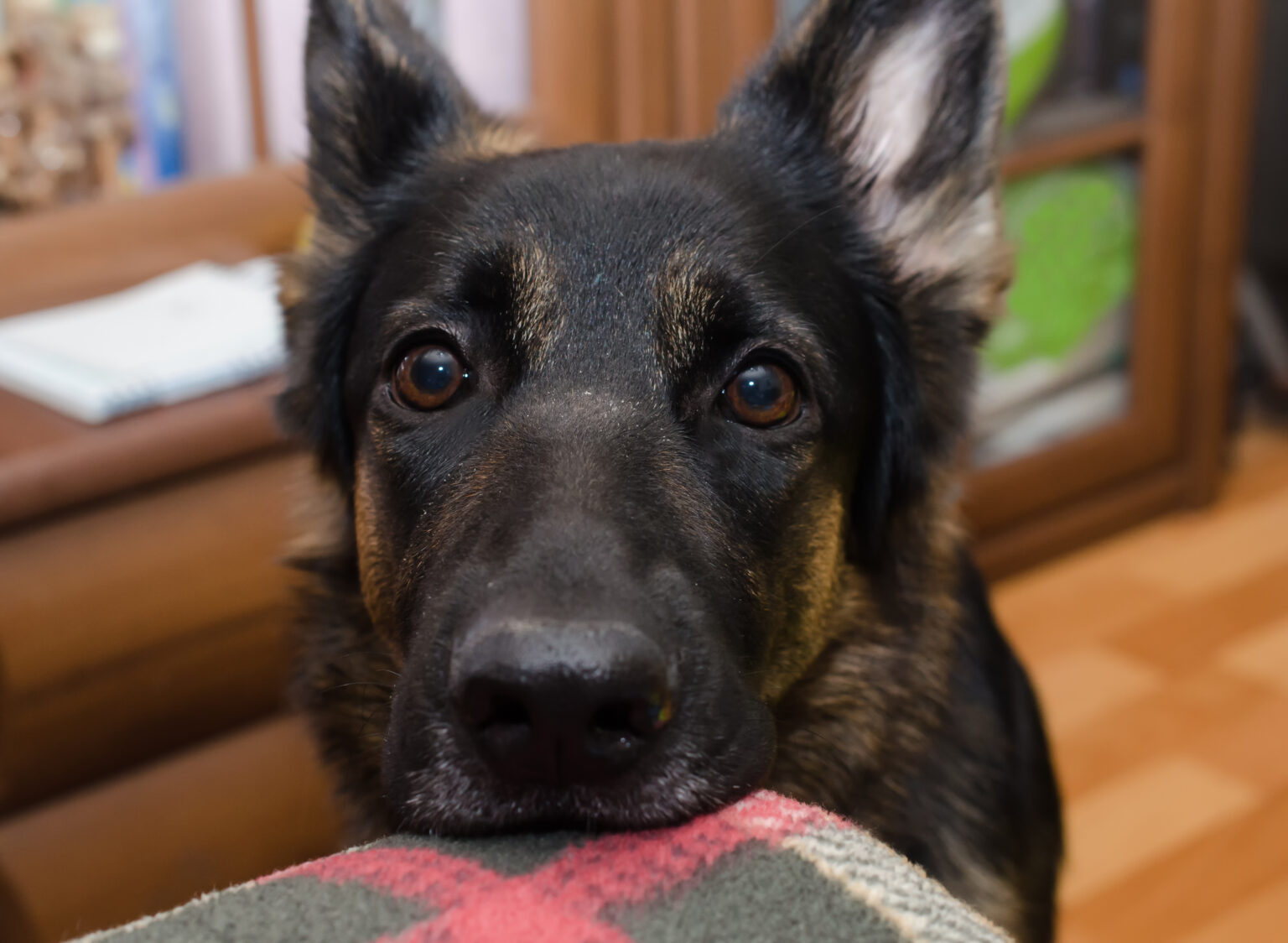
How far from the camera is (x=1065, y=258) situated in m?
3.59

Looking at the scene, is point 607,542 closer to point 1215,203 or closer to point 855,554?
point 855,554

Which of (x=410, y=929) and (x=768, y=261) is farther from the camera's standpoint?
(x=768, y=261)

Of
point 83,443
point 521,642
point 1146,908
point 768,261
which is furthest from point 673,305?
point 1146,908

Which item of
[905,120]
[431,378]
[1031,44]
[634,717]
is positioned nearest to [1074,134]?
[1031,44]

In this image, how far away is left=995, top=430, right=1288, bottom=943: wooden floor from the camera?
7.63 ft

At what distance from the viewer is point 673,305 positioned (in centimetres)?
135

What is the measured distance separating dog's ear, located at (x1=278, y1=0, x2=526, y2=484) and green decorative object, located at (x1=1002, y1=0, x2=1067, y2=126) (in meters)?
1.98

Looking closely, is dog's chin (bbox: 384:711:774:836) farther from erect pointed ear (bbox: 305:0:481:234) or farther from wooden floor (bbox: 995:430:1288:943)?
wooden floor (bbox: 995:430:1288:943)

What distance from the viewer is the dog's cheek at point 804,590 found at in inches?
56.1

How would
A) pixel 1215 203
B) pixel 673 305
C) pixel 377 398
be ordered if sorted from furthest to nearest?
pixel 1215 203, pixel 377 398, pixel 673 305

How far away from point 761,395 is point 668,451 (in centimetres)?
16

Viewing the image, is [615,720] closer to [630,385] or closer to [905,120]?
[630,385]

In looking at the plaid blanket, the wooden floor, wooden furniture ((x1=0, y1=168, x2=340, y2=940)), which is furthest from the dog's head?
the wooden floor

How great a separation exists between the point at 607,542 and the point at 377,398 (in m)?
0.50
